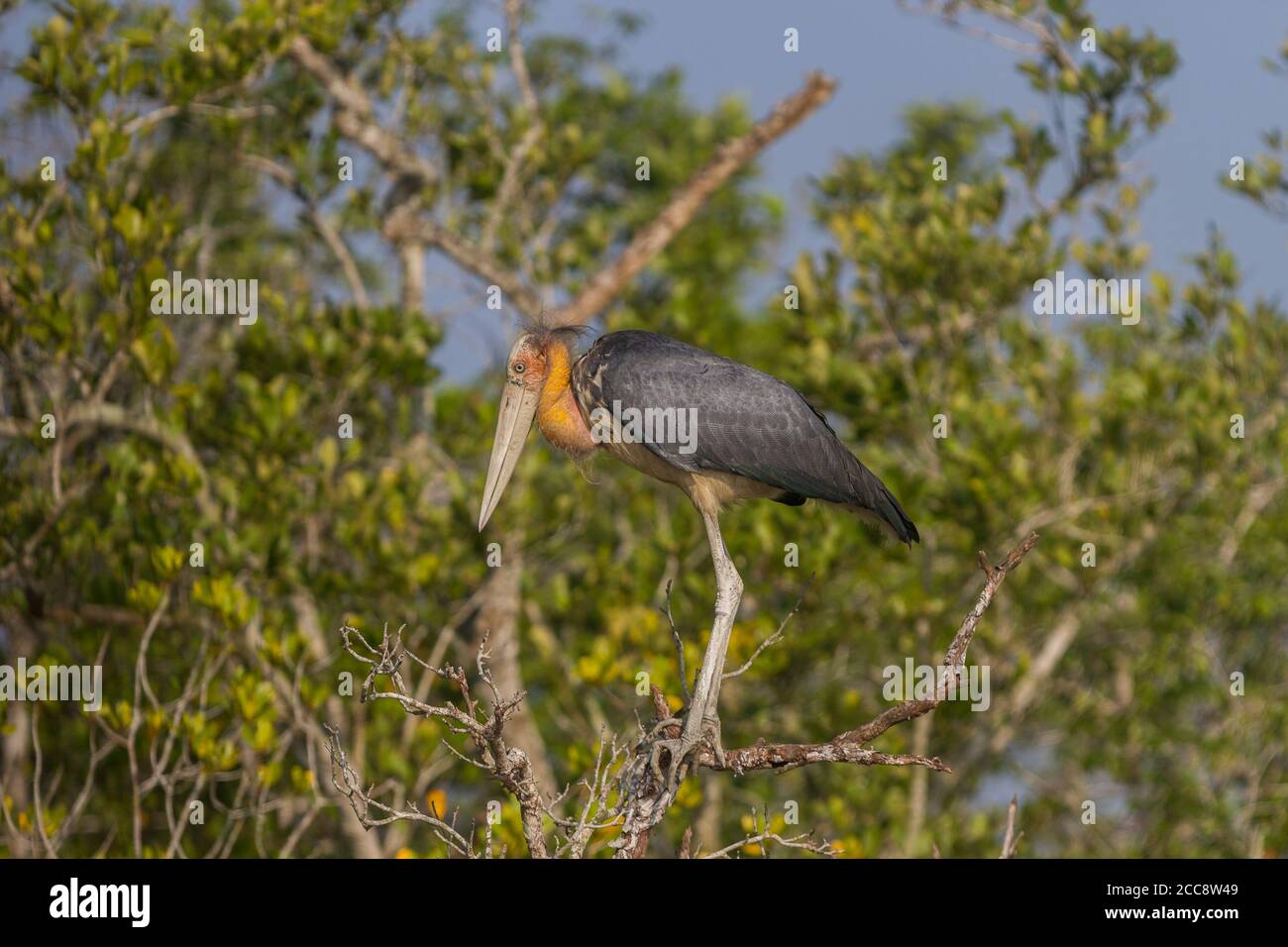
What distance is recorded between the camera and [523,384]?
7090 mm

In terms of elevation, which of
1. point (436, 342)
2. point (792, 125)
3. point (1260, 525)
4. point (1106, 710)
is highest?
point (792, 125)

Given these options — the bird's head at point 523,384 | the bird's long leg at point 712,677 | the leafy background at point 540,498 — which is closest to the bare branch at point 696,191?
the leafy background at point 540,498

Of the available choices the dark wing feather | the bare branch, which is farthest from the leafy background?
the dark wing feather

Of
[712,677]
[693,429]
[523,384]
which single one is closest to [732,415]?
[693,429]

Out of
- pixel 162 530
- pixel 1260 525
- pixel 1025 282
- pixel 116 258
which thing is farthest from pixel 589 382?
pixel 1260 525

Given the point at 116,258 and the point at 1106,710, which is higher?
the point at 116,258

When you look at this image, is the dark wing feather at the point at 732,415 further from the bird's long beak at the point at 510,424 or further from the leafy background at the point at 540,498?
the leafy background at the point at 540,498

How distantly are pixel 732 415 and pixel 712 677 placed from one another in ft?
3.67

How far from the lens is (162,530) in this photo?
9.70m

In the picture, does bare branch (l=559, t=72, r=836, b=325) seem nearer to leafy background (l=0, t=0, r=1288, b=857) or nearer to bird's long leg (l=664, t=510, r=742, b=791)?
leafy background (l=0, t=0, r=1288, b=857)

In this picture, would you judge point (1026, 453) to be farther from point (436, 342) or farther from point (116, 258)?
point (116, 258)

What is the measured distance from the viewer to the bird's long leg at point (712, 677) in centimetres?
631
